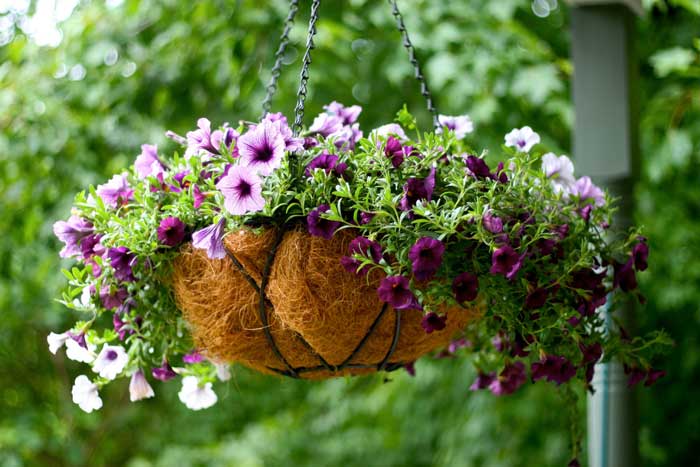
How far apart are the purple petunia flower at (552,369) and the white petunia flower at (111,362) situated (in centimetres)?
52

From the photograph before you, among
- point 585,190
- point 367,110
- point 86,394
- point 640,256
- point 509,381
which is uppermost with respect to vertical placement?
point 367,110

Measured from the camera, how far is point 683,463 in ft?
10.6

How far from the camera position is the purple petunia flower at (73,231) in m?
1.10

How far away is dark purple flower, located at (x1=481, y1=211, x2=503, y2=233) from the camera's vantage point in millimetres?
908

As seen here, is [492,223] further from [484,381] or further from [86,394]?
[86,394]

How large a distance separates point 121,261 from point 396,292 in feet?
1.20

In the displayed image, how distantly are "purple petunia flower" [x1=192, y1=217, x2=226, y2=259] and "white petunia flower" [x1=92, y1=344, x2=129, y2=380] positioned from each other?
0.71 feet

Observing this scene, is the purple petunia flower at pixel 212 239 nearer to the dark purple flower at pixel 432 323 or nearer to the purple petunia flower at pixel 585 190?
the dark purple flower at pixel 432 323

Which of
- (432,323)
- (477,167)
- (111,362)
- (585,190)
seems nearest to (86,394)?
(111,362)

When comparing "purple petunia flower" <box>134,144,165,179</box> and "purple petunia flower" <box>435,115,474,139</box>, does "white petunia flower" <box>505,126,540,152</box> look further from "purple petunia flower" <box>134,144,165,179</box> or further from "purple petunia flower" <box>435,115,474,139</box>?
"purple petunia flower" <box>134,144,165,179</box>

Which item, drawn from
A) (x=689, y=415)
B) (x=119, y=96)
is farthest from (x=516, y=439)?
(x=119, y=96)

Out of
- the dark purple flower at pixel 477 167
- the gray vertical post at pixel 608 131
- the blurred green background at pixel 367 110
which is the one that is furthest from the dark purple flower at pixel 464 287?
the blurred green background at pixel 367 110

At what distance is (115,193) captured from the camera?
1113 millimetres

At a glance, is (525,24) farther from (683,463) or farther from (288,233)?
(288,233)
